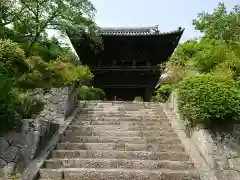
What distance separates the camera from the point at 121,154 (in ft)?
20.9

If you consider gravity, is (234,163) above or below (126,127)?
below

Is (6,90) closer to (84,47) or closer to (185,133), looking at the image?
(185,133)

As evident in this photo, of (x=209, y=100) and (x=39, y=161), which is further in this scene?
(x=209, y=100)

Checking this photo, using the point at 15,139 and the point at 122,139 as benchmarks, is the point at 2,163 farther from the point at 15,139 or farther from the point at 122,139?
the point at 122,139

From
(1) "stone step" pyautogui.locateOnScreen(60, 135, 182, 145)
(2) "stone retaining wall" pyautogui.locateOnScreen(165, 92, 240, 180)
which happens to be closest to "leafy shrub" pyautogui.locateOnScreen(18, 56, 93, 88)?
(1) "stone step" pyautogui.locateOnScreen(60, 135, 182, 145)

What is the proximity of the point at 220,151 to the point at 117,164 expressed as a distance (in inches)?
77.8

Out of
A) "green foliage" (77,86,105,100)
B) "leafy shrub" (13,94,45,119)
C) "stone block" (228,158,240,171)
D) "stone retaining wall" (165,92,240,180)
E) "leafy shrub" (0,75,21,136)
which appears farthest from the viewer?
"green foliage" (77,86,105,100)

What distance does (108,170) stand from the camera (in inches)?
223

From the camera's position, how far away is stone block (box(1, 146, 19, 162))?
234 inches

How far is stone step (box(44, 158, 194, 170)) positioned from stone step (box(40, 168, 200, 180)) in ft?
0.86

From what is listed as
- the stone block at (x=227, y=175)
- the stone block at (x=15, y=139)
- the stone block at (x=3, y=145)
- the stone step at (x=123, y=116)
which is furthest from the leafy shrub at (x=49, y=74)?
the stone block at (x=227, y=175)

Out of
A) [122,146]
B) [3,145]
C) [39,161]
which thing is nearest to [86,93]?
[122,146]

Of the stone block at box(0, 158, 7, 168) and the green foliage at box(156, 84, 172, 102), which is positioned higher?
the green foliage at box(156, 84, 172, 102)

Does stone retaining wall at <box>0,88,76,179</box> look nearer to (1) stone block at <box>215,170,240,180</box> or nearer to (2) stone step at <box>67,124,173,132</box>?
(2) stone step at <box>67,124,173,132</box>
